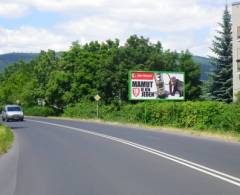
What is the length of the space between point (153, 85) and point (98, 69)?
25.4 metres

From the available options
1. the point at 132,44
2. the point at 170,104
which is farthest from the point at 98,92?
the point at 170,104

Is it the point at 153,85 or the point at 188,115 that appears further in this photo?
the point at 153,85

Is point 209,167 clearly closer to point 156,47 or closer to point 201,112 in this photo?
point 201,112

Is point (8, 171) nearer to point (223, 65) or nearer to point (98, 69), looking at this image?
point (223, 65)

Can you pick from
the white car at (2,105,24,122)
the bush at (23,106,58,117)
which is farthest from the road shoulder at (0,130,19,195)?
the bush at (23,106,58,117)

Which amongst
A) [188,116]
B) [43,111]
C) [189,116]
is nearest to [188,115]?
[188,116]

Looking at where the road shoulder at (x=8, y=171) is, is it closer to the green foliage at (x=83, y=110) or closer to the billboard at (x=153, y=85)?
the billboard at (x=153, y=85)

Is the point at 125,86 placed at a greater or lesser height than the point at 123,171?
greater

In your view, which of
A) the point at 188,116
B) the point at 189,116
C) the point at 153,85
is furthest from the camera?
the point at 153,85

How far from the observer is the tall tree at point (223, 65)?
196 feet

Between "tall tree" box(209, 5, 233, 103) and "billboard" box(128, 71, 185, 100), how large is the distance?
25.1ft

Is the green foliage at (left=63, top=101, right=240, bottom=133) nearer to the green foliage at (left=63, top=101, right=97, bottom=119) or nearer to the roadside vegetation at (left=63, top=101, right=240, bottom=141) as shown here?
the roadside vegetation at (left=63, top=101, right=240, bottom=141)

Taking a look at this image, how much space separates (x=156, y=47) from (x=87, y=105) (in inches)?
420

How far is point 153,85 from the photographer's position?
5234cm
